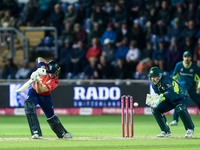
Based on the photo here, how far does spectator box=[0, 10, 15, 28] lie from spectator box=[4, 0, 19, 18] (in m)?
0.56

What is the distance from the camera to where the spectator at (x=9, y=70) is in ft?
61.8

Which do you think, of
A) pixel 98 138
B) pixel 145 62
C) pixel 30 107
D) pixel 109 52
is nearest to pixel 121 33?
pixel 109 52

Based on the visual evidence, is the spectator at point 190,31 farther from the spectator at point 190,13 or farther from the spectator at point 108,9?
the spectator at point 108,9

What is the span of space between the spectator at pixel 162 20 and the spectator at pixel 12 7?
7.38m

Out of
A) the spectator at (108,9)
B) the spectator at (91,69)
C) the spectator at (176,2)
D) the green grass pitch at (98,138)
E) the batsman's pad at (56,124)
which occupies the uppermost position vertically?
the spectator at (176,2)

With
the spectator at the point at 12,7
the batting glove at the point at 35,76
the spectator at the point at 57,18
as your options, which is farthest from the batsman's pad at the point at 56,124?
the spectator at the point at 12,7

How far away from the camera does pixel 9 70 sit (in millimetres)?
18891

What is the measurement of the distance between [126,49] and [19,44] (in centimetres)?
476

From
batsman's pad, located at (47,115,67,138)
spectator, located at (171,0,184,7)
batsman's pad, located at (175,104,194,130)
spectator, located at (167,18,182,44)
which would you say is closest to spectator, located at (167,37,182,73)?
spectator, located at (167,18,182,44)

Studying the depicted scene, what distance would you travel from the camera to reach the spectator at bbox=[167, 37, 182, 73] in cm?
1754

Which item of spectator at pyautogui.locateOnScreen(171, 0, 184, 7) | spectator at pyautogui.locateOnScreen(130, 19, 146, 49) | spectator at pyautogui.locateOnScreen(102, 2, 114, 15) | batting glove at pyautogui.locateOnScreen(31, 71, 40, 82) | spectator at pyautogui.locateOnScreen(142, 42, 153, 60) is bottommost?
batting glove at pyautogui.locateOnScreen(31, 71, 40, 82)

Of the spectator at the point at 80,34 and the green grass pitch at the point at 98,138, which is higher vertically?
the spectator at the point at 80,34

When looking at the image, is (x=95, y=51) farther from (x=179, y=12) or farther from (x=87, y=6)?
(x=179, y=12)

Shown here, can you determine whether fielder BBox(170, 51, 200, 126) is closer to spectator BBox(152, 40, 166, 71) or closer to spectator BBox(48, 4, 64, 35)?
spectator BBox(152, 40, 166, 71)
